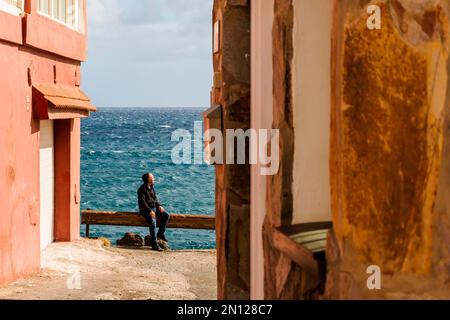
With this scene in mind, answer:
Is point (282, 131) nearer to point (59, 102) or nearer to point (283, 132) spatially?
point (283, 132)

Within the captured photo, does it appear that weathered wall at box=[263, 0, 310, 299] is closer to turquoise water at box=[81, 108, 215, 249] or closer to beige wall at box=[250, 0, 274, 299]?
beige wall at box=[250, 0, 274, 299]

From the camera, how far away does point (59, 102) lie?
13766 millimetres

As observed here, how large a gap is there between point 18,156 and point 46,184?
9.08 feet

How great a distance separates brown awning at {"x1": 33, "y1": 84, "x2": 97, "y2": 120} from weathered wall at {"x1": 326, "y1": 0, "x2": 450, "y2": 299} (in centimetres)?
1039

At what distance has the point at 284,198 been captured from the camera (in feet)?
15.1

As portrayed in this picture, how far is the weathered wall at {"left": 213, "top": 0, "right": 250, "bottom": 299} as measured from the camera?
261 inches

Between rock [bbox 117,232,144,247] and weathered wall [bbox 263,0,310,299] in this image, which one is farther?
rock [bbox 117,232,144,247]

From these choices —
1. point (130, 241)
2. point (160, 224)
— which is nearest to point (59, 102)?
point (160, 224)

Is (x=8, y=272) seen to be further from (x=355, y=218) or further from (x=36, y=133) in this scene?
(x=355, y=218)

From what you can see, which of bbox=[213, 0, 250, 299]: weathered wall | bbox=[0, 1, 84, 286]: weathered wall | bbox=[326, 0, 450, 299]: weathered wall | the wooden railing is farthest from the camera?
the wooden railing

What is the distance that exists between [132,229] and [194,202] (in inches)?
614

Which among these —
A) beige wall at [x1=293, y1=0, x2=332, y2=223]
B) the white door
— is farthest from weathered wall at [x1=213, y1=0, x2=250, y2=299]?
the white door

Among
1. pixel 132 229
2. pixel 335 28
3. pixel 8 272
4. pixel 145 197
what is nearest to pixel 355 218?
pixel 335 28

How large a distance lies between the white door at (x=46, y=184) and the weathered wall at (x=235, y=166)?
A: 839 cm
